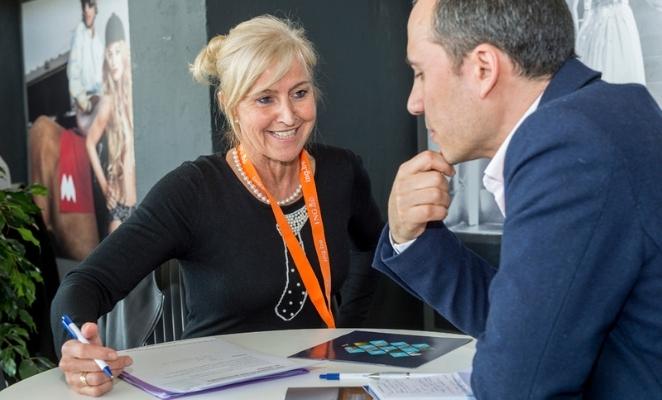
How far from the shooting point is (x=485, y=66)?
4.06 ft

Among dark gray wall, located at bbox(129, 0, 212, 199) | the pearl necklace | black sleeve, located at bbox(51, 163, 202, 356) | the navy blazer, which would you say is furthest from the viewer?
dark gray wall, located at bbox(129, 0, 212, 199)

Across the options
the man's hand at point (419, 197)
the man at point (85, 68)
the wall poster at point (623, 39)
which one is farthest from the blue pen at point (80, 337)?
the man at point (85, 68)

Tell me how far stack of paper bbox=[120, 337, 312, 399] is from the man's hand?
0.37 metres

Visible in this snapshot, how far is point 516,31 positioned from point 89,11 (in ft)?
12.5

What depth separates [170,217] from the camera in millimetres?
2230

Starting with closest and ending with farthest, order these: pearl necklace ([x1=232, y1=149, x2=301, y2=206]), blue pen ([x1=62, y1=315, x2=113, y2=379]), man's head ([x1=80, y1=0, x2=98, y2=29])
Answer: blue pen ([x1=62, y1=315, x2=113, y2=379])
pearl necklace ([x1=232, y1=149, x2=301, y2=206])
man's head ([x1=80, y1=0, x2=98, y2=29])

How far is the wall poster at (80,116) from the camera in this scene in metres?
4.36

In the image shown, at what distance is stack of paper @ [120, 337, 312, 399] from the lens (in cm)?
147

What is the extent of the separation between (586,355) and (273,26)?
1.70 m

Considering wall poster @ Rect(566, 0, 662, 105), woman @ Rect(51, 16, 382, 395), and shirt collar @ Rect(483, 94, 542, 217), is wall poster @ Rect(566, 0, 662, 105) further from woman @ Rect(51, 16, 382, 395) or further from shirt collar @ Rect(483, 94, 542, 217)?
shirt collar @ Rect(483, 94, 542, 217)

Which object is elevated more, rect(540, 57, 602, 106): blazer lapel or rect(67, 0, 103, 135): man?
rect(67, 0, 103, 135): man

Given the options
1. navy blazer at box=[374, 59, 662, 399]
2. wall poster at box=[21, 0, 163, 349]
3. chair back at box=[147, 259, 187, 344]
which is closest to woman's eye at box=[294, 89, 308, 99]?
chair back at box=[147, 259, 187, 344]

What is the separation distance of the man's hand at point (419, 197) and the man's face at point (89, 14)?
3.46 metres

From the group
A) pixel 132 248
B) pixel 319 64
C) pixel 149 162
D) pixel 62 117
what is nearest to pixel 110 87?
pixel 62 117
